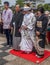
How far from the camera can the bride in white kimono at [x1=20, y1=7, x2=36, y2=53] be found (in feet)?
17.0

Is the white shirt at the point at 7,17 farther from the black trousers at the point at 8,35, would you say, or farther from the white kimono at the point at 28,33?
the white kimono at the point at 28,33

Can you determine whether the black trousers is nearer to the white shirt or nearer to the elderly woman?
the white shirt

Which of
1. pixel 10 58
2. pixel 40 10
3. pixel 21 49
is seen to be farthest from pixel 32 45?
pixel 40 10

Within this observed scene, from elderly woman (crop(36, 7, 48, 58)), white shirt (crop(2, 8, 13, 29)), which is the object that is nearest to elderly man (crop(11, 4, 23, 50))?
white shirt (crop(2, 8, 13, 29))

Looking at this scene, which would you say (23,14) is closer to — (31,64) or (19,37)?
(19,37)

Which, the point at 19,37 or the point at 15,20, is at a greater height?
the point at 15,20

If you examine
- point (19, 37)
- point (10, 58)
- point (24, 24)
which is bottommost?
point (10, 58)

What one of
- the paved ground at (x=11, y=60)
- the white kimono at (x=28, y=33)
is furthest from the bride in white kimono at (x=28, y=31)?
the paved ground at (x=11, y=60)

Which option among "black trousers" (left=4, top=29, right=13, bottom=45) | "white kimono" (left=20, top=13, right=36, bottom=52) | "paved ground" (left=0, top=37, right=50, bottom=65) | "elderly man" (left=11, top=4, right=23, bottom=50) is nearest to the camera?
"paved ground" (left=0, top=37, right=50, bottom=65)

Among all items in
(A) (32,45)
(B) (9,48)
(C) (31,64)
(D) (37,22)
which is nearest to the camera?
(C) (31,64)

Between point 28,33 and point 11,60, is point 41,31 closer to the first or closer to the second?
point 28,33

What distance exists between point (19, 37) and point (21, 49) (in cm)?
40

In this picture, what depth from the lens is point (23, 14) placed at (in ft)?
17.8

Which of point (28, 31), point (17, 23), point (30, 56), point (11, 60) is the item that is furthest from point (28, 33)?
point (11, 60)
